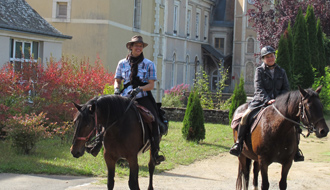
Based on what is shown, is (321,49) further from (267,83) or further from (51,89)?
(267,83)

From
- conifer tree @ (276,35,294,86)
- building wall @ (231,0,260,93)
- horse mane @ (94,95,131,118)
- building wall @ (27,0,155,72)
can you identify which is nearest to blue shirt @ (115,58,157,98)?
horse mane @ (94,95,131,118)

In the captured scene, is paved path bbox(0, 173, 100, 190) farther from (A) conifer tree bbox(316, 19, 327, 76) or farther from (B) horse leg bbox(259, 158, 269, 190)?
(A) conifer tree bbox(316, 19, 327, 76)

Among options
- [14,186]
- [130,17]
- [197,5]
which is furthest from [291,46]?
[197,5]

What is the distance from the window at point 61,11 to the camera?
29.5 m

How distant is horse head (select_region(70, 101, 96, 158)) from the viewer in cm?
688

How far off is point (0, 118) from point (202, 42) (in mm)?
42876

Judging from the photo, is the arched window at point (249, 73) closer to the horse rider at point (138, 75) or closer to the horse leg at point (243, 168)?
the horse leg at point (243, 168)

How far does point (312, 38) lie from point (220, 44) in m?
27.2

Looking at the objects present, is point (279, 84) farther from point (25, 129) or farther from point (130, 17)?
point (130, 17)

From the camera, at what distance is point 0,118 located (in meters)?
13.1

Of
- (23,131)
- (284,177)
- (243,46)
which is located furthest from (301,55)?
(243,46)

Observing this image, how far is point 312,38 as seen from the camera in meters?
30.3

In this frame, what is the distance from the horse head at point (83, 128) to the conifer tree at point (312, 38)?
81.0 feet

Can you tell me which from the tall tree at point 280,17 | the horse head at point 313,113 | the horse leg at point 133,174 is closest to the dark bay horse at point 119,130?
the horse leg at point 133,174
